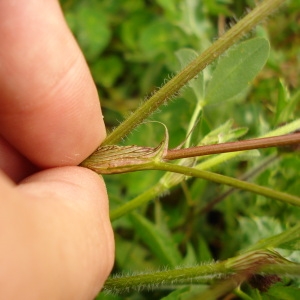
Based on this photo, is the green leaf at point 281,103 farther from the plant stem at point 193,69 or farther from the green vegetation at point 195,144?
the plant stem at point 193,69

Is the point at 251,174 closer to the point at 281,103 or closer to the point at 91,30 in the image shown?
the point at 281,103

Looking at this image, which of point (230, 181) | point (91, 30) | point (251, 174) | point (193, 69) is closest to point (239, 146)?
point (230, 181)

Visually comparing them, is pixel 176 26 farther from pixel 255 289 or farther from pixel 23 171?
pixel 255 289

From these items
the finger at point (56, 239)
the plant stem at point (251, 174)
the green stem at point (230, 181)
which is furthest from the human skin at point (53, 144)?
the plant stem at point (251, 174)

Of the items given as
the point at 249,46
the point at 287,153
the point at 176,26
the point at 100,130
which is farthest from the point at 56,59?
the point at 176,26

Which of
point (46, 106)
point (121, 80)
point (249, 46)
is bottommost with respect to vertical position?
point (121, 80)

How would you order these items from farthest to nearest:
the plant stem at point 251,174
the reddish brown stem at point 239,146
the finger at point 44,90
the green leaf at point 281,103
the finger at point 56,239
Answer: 1. the plant stem at point 251,174
2. the green leaf at point 281,103
3. the finger at point 44,90
4. the reddish brown stem at point 239,146
5. the finger at point 56,239
